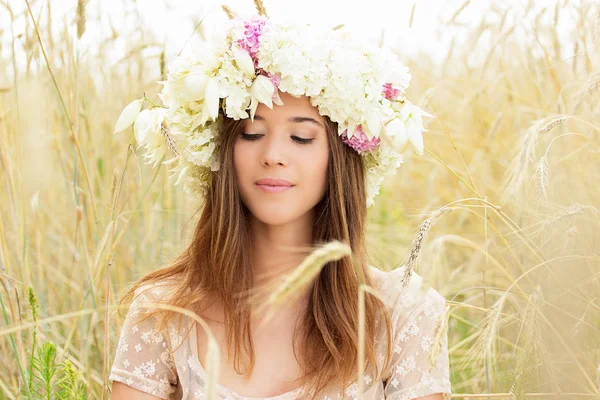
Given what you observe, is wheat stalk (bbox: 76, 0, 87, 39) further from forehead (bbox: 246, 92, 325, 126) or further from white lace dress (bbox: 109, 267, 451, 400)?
white lace dress (bbox: 109, 267, 451, 400)

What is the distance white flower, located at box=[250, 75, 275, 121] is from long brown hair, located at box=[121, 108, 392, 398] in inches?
4.5

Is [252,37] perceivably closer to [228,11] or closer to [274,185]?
[228,11]

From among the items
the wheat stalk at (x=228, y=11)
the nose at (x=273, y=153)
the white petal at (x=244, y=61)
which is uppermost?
the wheat stalk at (x=228, y=11)

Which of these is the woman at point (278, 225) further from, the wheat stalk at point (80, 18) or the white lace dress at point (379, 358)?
the wheat stalk at point (80, 18)

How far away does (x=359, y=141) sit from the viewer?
2150 mm

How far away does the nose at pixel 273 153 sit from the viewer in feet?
6.54

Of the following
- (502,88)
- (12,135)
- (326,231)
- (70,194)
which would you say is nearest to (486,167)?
(502,88)

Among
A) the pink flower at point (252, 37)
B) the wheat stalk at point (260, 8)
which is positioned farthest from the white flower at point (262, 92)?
the wheat stalk at point (260, 8)

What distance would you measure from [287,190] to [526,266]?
822 mm

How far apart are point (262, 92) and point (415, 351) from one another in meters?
0.81

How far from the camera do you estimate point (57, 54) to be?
2.64m

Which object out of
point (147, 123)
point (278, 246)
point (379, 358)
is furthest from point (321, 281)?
point (147, 123)

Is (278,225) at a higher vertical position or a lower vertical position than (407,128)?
lower

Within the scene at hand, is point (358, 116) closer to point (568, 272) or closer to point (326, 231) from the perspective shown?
point (326, 231)
